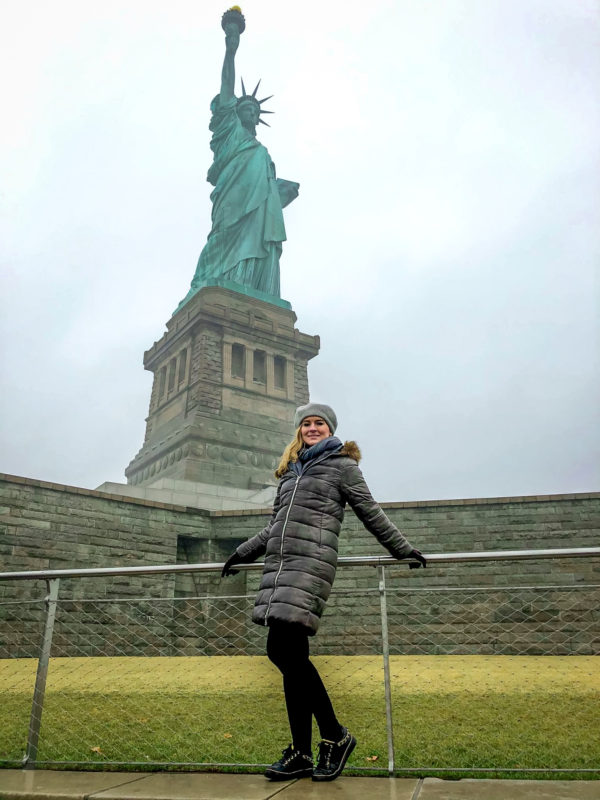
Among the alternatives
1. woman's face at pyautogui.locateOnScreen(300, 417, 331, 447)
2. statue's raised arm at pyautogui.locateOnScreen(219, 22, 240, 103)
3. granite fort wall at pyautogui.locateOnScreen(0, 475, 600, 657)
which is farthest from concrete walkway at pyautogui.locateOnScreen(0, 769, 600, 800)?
statue's raised arm at pyautogui.locateOnScreen(219, 22, 240, 103)

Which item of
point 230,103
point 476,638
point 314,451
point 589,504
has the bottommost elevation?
point 476,638

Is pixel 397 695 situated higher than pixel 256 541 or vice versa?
pixel 256 541

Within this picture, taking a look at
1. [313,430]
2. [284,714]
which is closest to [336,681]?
[284,714]

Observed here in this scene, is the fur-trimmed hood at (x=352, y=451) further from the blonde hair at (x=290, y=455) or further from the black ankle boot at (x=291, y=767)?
the black ankle boot at (x=291, y=767)

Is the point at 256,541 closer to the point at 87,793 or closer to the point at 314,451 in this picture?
the point at 314,451

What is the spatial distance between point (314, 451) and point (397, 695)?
134 inches

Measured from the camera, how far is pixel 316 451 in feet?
11.0

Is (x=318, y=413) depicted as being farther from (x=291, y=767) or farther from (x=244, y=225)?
(x=244, y=225)

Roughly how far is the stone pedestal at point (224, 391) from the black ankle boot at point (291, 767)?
2095 cm

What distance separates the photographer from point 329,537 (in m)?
3.09

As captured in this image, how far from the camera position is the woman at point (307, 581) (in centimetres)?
295

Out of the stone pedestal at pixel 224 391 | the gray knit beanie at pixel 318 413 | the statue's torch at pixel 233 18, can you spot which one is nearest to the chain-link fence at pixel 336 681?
the gray knit beanie at pixel 318 413

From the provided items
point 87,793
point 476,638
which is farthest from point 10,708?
point 476,638

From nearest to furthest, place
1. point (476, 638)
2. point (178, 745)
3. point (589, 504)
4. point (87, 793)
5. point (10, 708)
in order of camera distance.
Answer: point (87, 793), point (178, 745), point (10, 708), point (476, 638), point (589, 504)
